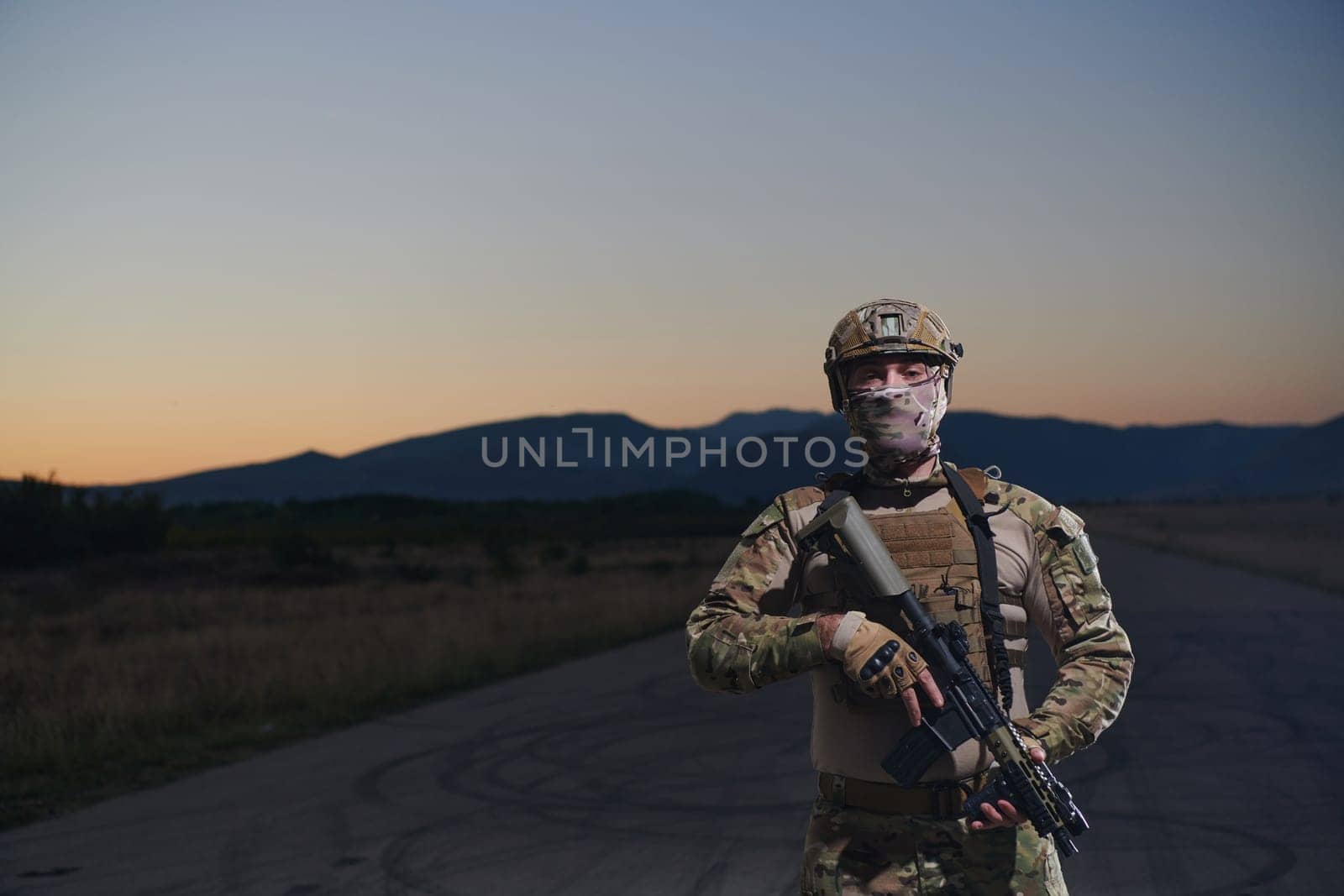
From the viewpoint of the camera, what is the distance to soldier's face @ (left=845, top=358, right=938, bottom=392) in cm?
374

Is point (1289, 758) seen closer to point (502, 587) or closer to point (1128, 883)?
point (1128, 883)

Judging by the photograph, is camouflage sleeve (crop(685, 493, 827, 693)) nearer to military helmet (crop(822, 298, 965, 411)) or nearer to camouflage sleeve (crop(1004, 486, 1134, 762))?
military helmet (crop(822, 298, 965, 411))

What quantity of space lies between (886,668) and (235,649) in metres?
18.0

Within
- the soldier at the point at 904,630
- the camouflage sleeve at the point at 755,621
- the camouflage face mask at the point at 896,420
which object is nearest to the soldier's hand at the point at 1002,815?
the soldier at the point at 904,630

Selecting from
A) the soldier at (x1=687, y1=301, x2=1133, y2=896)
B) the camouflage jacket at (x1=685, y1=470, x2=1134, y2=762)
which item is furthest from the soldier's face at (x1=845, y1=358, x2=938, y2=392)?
the camouflage jacket at (x1=685, y1=470, x2=1134, y2=762)

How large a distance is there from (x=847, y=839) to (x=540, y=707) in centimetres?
1134

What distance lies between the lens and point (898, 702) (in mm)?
3576

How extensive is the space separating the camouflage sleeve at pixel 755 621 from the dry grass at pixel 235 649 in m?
8.01

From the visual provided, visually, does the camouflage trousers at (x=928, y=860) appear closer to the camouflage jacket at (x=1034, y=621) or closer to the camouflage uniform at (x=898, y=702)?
the camouflage uniform at (x=898, y=702)

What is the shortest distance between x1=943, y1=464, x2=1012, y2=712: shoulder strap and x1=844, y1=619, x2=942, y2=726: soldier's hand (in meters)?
0.25

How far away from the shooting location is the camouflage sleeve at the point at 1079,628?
3543mm

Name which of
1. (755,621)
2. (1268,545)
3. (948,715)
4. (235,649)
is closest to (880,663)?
(948,715)

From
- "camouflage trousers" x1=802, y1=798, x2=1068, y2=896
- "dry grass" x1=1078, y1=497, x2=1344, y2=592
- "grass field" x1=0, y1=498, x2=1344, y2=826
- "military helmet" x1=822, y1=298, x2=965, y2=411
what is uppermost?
"military helmet" x1=822, y1=298, x2=965, y2=411

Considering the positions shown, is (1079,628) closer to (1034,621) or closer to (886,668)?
(1034,621)
